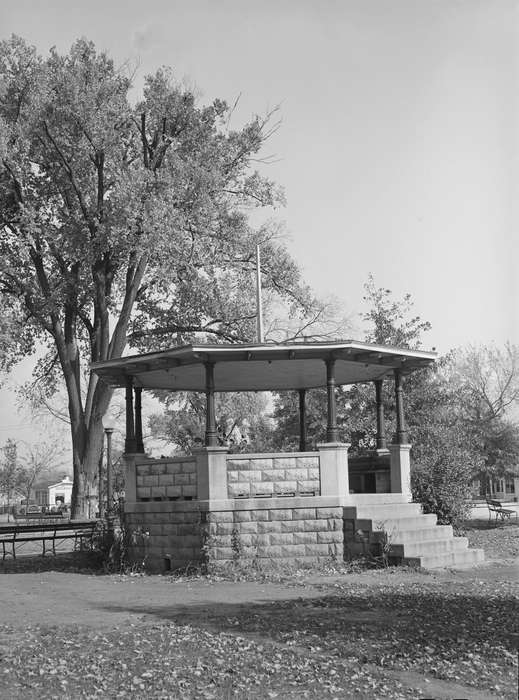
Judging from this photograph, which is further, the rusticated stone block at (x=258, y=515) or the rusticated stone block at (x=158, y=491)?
the rusticated stone block at (x=158, y=491)

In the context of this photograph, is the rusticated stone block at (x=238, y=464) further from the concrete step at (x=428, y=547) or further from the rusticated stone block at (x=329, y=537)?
the concrete step at (x=428, y=547)

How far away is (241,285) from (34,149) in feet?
24.7

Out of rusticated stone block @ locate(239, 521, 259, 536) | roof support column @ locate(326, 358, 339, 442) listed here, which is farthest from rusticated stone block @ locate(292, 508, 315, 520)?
roof support column @ locate(326, 358, 339, 442)

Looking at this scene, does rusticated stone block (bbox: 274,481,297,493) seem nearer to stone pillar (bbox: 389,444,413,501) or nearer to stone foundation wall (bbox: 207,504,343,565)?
stone foundation wall (bbox: 207,504,343,565)

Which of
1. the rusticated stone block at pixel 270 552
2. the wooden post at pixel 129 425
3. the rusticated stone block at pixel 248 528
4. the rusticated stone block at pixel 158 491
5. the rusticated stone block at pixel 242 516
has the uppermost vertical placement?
the wooden post at pixel 129 425

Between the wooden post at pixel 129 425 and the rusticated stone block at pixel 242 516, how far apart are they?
3021 millimetres

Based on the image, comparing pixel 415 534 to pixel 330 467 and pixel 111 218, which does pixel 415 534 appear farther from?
pixel 111 218

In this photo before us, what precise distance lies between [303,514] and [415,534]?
77.3 inches

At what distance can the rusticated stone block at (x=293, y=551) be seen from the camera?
1567cm

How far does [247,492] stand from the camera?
636 inches

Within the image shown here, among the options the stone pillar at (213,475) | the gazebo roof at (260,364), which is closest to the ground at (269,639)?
the stone pillar at (213,475)

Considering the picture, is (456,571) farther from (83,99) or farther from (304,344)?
(83,99)

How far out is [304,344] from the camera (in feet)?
52.6

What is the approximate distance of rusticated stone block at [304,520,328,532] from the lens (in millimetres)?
15844
